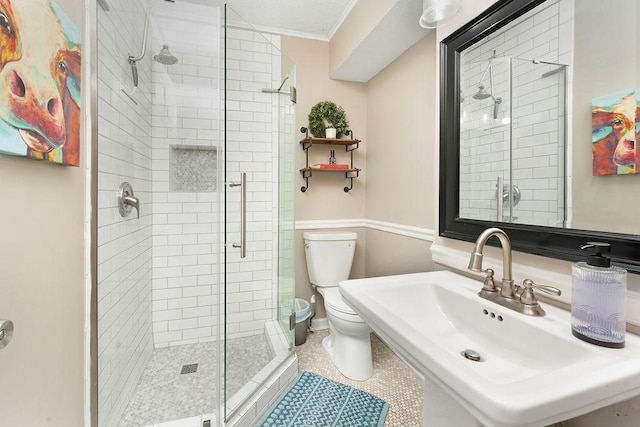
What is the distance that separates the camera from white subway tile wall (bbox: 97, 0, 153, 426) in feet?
3.82

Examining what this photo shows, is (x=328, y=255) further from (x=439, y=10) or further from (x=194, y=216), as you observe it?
(x=439, y=10)

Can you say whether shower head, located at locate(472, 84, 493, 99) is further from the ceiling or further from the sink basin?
the ceiling

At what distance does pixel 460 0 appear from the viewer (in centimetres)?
114

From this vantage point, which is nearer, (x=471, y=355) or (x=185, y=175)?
(x=471, y=355)

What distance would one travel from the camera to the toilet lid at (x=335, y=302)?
5.60ft

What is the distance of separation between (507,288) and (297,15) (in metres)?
2.22

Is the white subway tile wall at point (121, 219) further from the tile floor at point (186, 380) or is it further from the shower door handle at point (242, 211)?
the shower door handle at point (242, 211)

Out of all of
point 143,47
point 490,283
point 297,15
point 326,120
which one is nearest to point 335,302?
point 490,283

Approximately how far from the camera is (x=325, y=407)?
149 centimetres

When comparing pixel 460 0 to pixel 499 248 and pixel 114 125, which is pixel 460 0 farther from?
pixel 114 125

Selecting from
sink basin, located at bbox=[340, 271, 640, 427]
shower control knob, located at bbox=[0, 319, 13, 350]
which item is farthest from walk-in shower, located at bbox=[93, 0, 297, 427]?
sink basin, located at bbox=[340, 271, 640, 427]

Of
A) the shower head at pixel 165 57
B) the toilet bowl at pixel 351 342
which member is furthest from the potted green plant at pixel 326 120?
the toilet bowl at pixel 351 342

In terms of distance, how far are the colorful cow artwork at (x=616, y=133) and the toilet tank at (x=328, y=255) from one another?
1.58m

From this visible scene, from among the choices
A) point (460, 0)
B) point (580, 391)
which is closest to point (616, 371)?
point (580, 391)
